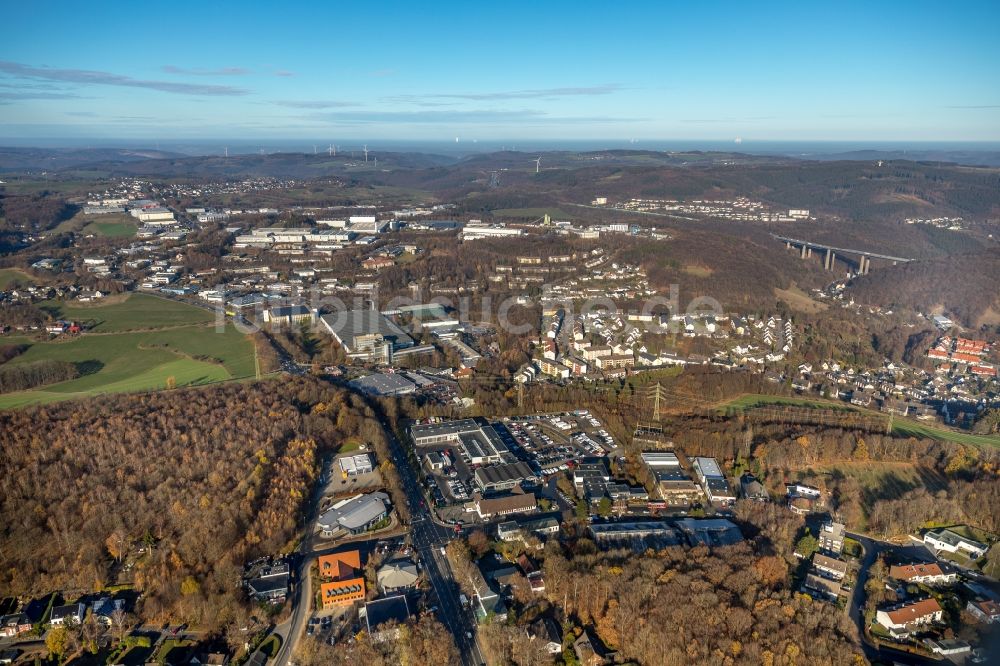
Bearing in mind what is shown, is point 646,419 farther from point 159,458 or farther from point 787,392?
point 159,458

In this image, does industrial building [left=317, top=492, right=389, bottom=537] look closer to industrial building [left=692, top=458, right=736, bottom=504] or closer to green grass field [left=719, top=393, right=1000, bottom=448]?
industrial building [left=692, top=458, right=736, bottom=504]

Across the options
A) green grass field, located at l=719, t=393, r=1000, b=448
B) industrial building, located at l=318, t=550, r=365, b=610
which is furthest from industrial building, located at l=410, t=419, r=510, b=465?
green grass field, located at l=719, t=393, r=1000, b=448

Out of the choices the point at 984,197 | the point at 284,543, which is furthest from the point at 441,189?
the point at 284,543

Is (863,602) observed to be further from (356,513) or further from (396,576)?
(356,513)

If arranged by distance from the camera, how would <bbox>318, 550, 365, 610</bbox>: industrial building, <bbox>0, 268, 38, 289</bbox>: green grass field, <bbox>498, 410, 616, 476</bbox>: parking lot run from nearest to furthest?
<bbox>318, 550, 365, 610</bbox>: industrial building
<bbox>498, 410, 616, 476</bbox>: parking lot
<bbox>0, 268, 38, 289</bbox>: green grass field

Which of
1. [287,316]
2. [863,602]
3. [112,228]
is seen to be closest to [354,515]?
[863,602]

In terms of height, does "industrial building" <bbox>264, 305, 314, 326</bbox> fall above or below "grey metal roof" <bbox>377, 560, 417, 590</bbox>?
above
